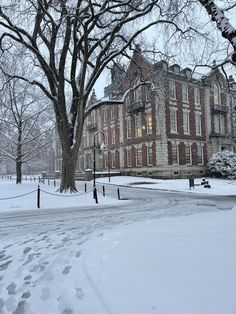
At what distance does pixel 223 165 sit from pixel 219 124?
10206mm

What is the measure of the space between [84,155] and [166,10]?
140 feet

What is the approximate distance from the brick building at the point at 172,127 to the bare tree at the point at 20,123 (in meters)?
6.86

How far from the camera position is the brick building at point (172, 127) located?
129 ft

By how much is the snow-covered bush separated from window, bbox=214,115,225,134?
7.40 m

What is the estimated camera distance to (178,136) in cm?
4053

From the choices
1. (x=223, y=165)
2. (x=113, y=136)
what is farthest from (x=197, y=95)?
(x=113, y=136)

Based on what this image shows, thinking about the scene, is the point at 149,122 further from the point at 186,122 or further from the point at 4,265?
the point at 4,265

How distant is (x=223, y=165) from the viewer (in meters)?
38.1

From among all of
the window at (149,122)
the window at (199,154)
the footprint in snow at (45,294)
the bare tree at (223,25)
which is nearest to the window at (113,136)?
the window at (149,122)

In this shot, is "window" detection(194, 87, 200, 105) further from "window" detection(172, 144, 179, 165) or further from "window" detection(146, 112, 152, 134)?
"window" detection(172, 144, 179, 165)

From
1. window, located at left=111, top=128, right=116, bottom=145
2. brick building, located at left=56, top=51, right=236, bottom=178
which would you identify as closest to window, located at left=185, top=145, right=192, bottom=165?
brick building, located at left=56, top=51, right=236, bottom=178

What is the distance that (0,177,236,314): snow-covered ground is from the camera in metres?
3.67

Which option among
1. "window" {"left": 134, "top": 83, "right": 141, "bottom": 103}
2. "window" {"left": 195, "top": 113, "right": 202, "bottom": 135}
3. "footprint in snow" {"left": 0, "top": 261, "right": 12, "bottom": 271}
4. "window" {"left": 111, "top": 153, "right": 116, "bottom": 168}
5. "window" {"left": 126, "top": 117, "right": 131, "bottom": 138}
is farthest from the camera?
"window" {"left": 111, "top": 153, "right": 116, "bottom": 168}

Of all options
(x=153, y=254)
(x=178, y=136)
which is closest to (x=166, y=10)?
(x=153, y=254)
